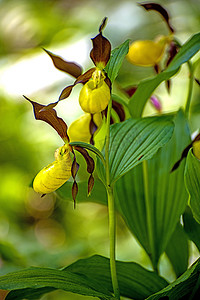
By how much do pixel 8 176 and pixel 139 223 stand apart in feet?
4.70

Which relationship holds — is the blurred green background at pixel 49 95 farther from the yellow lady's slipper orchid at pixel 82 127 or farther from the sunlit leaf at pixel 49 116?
the sunlit leaf at pixel 49 116

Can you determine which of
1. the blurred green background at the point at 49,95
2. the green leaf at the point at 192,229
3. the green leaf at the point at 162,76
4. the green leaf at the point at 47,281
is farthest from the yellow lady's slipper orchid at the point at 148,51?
the blurred green background at the point at 49,95

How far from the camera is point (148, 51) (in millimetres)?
729

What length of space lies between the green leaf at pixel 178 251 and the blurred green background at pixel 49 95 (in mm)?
1099

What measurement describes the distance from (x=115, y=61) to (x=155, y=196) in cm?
30

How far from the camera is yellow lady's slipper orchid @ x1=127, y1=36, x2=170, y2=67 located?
0.72 meters

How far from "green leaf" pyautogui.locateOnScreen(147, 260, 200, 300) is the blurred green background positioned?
1.30 m

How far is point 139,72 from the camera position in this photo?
85.1 inches

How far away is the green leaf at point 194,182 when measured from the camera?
540 millimetres

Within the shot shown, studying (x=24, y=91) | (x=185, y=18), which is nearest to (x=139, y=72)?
(x=185, y=18)

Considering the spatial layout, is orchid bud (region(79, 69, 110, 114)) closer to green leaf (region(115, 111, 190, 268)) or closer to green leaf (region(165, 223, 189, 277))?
green leaf (region(115, 111, 190, 268))

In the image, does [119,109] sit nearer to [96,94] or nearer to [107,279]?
[96,94]

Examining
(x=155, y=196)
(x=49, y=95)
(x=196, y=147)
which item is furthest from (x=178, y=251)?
(x=49, y=95)

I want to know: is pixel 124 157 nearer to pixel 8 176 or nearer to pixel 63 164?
pixel 63 164
